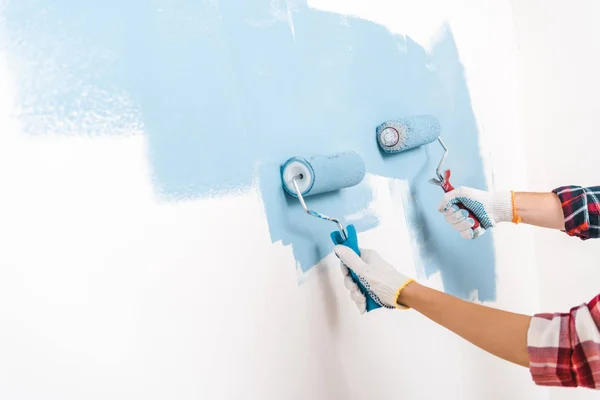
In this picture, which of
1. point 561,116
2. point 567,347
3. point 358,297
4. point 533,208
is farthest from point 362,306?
point 561,116

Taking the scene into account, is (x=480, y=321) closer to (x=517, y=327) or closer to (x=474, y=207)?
(x=517, y=327)

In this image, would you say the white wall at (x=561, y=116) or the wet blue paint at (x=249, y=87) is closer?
the wet blue paint at (x=249, y=87)

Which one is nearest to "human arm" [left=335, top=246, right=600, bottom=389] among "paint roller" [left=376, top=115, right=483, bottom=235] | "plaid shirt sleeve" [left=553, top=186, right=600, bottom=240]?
"paint roller" [left=376, top=115, right=483, bottom=235]

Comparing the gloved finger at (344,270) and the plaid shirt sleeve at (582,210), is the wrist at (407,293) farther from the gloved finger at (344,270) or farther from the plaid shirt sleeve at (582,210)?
the plaid shirt sleeve at (582,210)

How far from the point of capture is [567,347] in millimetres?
700

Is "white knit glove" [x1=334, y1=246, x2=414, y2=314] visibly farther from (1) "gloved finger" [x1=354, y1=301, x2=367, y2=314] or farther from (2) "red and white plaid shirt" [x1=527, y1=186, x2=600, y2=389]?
(2) "red and white plaid shirt" [x1=527, y1=186, x2=600, y2=389]

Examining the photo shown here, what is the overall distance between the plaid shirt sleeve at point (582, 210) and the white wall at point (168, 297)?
0.31 metres

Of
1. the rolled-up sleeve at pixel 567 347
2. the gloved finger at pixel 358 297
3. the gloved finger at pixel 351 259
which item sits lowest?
the rolled-up sleeve at pixel 567 347

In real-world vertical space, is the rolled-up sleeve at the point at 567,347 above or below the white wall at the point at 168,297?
below

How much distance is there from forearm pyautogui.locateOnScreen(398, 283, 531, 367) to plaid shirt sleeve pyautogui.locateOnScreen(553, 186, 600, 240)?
40 centimetres

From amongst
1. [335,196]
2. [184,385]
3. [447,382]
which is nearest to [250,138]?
[335,196]

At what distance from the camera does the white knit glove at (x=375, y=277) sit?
84cm

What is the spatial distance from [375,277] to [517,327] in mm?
217

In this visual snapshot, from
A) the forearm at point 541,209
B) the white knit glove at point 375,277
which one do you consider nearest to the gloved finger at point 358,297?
the white knit glove at point 375,277
